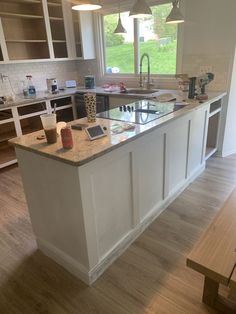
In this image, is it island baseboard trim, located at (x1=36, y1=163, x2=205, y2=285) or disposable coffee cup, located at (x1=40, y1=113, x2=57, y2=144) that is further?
island baseboard trim, located at (x1=36, y1=163, x2=205, y2=285)

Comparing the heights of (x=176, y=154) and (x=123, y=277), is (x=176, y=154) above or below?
above

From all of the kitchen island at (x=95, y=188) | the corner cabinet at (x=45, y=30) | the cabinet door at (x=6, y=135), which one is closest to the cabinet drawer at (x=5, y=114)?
the cabinet door at (x=6, y=135)

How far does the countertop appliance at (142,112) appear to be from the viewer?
2.05 m

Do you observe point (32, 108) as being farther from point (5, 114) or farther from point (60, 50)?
point (60, 50)

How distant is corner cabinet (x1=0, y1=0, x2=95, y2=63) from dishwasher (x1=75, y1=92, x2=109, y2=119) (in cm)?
72

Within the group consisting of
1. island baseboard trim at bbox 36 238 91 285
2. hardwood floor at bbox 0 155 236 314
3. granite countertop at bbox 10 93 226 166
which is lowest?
hardwood floor at bbox 0 155 236 314

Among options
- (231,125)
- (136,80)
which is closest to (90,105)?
(136,80)

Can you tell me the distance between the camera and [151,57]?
3627 millimetres

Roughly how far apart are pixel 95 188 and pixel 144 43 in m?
2.94

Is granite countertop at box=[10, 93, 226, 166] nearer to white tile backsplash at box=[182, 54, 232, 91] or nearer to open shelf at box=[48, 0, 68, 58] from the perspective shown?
white tile backsplash at box=[182, 54, 232, 91]

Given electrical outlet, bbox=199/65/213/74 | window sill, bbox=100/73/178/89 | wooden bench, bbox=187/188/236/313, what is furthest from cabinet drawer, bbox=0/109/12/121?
wooden bench, bbox=187/188/236/313

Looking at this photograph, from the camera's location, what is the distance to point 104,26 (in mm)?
3977

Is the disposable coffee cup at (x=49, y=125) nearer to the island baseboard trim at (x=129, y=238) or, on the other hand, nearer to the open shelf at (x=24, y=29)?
the island baseboard trim at (x=129, y=238)

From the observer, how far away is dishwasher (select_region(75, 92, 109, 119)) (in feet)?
11.6
